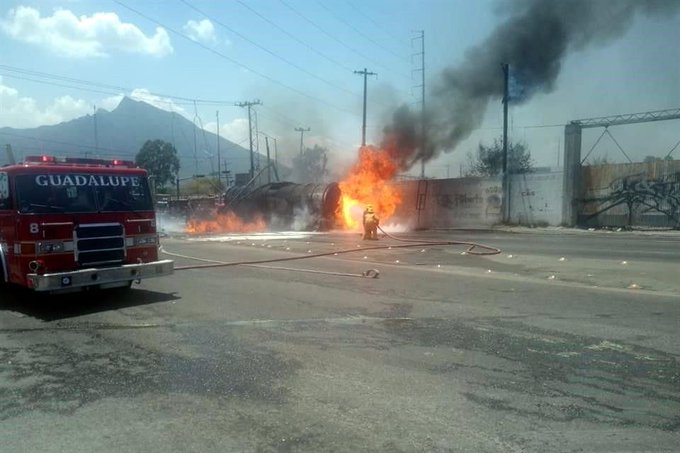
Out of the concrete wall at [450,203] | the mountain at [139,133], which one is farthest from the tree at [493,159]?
the mountain at [139,133]

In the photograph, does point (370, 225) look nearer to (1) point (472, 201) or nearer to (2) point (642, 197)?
(1) point (472, 201)

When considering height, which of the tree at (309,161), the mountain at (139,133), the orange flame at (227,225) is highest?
the mountain at (139,133)

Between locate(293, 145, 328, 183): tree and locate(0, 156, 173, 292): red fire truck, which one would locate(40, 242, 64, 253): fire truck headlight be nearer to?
locate(0, 156, 173, 292): red fire truck

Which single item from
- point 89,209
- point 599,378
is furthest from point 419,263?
point 599,378

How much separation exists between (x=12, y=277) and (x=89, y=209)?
1502 millimetres

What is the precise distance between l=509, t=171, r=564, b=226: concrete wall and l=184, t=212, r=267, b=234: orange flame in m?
14.3

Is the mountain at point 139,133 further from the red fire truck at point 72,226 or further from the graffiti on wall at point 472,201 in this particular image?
the red fire truck at point 72,226

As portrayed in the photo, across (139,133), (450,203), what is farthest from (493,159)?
(139,133)

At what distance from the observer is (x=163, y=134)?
174750mm

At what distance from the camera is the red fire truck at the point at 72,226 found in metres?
8.23

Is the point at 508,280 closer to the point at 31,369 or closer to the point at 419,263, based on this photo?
the point at 419,263

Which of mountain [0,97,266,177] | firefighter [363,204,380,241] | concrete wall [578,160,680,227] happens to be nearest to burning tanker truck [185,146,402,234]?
firefighter [363,204,380,241]

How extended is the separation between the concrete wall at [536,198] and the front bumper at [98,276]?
2398 centimetres

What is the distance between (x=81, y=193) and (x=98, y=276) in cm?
133
